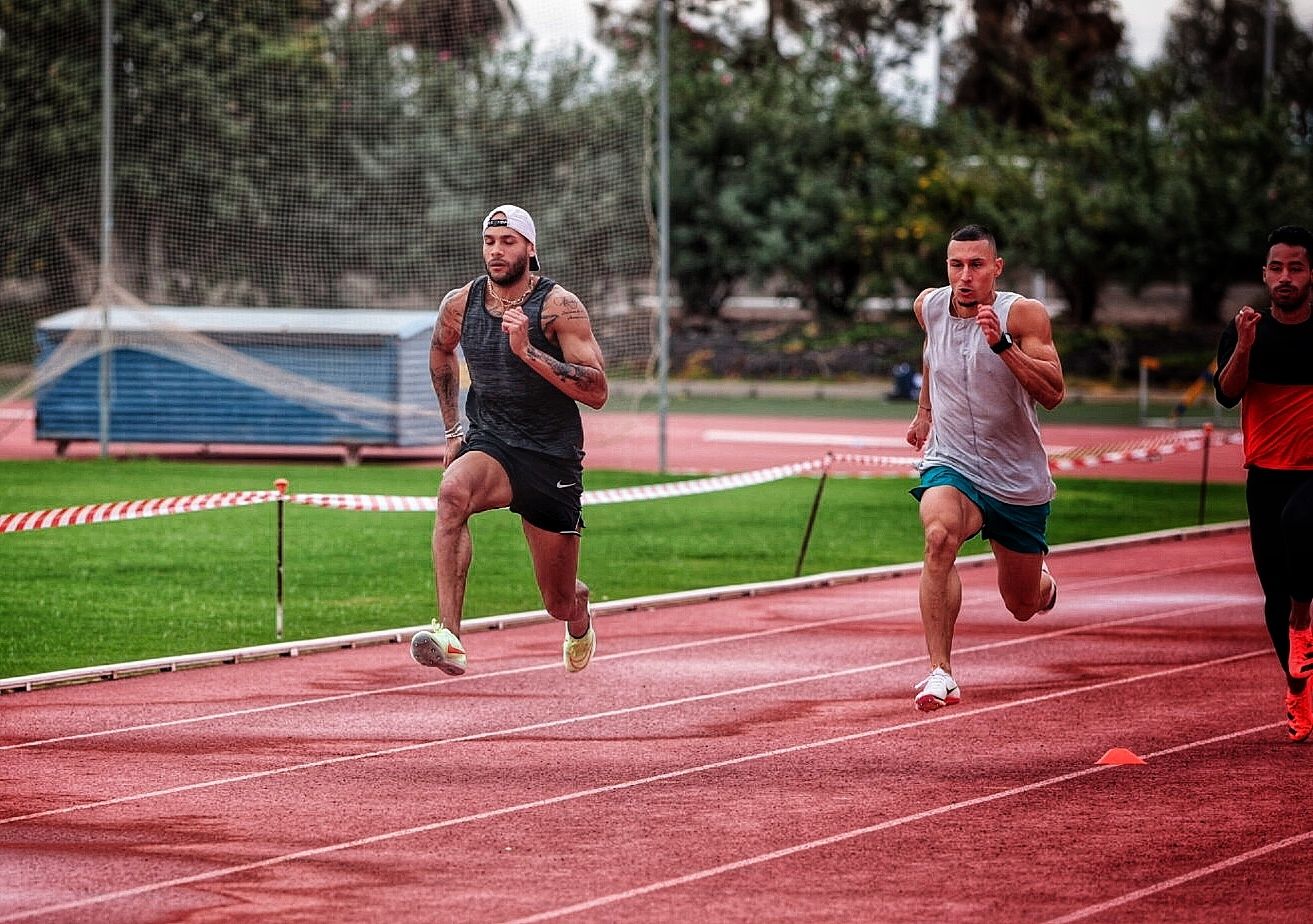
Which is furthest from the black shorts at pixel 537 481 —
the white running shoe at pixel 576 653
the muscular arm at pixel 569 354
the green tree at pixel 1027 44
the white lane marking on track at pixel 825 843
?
the green tree at pixel 1027 44

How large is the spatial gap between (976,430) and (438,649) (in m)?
2.51

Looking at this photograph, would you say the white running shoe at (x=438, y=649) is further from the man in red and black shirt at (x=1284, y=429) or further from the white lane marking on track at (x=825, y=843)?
the man in red and black shirt at (x=1284, y=429)

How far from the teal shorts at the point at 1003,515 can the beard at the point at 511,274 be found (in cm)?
201

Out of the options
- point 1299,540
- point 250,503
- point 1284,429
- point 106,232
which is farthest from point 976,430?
point 106,232

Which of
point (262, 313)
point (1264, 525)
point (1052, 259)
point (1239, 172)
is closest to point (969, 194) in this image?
point (1052, 259)

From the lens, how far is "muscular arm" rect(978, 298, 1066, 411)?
8234 millimetres

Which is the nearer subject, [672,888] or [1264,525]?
[672,888]

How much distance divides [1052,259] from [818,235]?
6934 millimetres

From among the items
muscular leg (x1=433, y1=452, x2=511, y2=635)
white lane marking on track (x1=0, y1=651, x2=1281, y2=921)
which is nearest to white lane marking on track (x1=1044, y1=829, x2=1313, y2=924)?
white lane marking on track (x1=0, y1=651, x2=1281, y2=921)

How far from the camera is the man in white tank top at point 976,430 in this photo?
8.45 metres

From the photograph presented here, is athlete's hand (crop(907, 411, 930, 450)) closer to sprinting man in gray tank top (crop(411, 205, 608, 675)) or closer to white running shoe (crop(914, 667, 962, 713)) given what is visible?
white running shoe (crop(914, 667, 962, 713))

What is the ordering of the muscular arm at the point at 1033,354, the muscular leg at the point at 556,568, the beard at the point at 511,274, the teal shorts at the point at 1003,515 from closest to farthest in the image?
the muscular arm at the point at 1033,354 < the teal shorts at the point at 1003,515 < the beard at the point at 511,274 < the muscular leg at the point at 556,568

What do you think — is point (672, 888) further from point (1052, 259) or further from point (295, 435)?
point (1052, 259)

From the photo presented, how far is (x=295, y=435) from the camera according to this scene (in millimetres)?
26469
